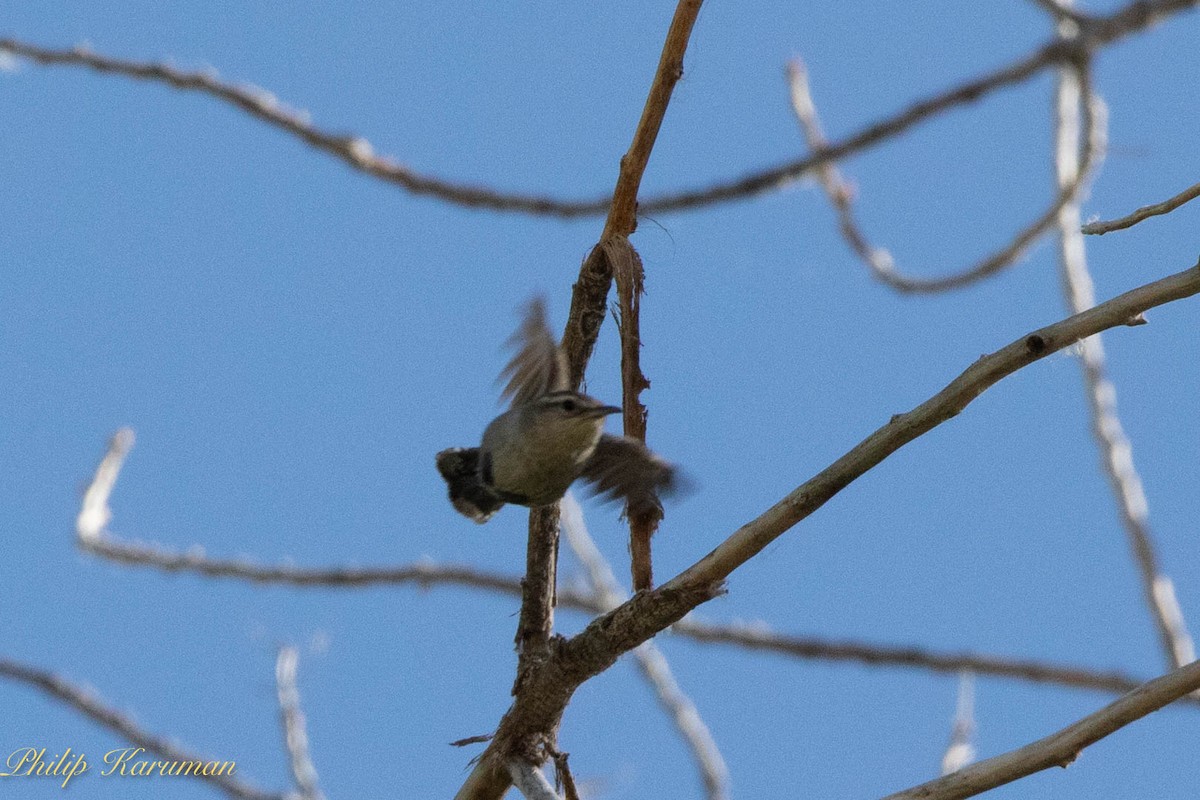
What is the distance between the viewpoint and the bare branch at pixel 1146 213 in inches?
103

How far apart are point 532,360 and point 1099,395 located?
3.40 metres

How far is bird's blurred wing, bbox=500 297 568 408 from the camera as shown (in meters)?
4.24

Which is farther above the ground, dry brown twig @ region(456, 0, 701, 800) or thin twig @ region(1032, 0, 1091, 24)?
thin twig @ region(1032, 0, 1091, 24)

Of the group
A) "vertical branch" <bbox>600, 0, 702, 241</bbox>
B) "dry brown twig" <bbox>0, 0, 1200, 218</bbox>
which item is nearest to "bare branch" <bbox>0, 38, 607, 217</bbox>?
"dry brown twig" <bbox>0, 0, 1200, 218</bbox>

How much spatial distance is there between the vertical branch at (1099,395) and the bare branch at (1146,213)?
3.41 m

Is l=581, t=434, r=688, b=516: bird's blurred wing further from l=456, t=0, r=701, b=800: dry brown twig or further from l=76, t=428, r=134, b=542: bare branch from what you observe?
l=76, t=428, r=134, b=542: bare branch

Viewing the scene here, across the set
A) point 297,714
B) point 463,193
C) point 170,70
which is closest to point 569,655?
point 297,714

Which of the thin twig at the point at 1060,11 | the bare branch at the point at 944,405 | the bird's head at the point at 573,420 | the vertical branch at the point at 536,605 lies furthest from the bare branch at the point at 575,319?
the thin twig at the point at 1060,11

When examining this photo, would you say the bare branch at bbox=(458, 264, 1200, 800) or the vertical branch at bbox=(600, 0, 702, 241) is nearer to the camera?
the bare branch at bbox=(458, 264, 1200, 800)

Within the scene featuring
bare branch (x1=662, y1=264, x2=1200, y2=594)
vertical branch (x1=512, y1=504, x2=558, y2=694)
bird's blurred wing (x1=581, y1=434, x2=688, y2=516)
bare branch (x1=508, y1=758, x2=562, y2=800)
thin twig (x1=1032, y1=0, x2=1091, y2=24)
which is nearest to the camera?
bare branch (x1=662, y1=264, x2=1200, y2=594)

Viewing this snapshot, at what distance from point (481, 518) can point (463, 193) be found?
72.0 inches

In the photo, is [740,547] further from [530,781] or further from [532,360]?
[532,360]

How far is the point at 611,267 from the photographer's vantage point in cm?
341

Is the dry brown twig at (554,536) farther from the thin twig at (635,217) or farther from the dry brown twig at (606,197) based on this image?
the dry brown twig at (606,197)
